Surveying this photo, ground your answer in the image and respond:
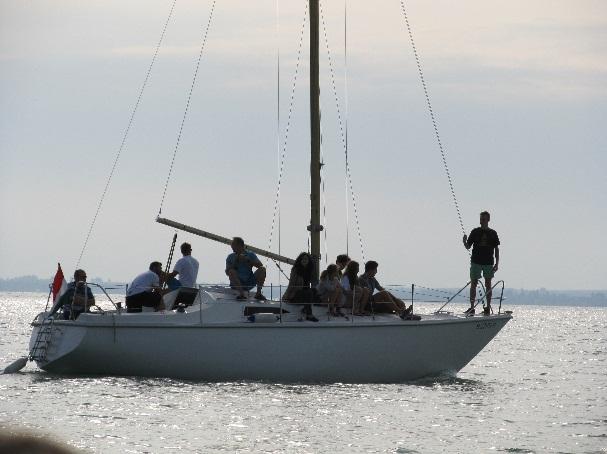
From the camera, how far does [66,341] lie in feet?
69.7

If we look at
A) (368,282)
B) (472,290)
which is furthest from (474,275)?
(368,282)

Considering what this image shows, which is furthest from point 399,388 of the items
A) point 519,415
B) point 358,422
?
point 358,422

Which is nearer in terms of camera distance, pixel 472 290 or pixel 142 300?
pixel 142 300

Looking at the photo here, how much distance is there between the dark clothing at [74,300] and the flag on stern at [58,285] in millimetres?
114

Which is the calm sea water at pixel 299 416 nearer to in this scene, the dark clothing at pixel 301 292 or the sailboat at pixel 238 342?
the sailboat at pixel 238 342

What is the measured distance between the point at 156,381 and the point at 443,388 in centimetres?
535

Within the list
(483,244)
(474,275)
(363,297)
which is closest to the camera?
(363,297)

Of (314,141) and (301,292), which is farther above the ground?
(314,141)

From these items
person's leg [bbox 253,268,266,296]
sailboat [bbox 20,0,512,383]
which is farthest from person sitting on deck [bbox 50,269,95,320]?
person's leg [bbox 253,268,266,296]

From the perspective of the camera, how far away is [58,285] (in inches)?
894

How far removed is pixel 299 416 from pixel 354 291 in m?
4.07

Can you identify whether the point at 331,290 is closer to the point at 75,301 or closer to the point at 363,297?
the point at 363,297

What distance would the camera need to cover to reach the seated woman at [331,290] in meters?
21.0

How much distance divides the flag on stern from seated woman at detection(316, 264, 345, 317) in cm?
484
